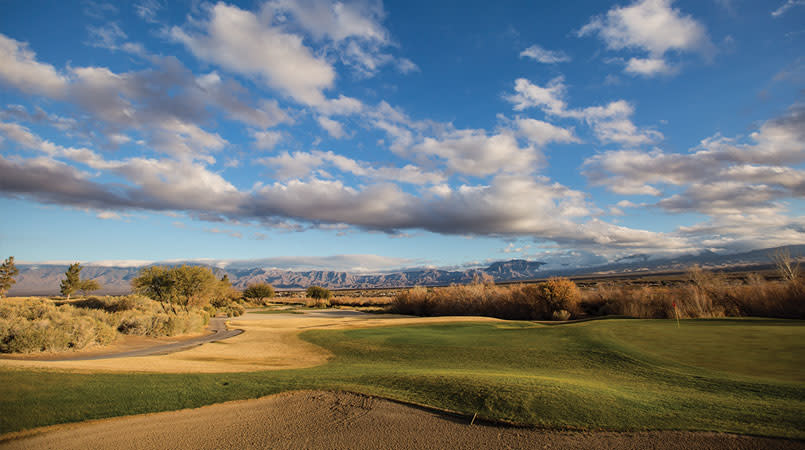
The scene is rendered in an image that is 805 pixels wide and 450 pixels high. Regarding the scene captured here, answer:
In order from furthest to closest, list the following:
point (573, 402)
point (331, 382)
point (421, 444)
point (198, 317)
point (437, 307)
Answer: point (437, 307), point (198, 317), point (331, 382), point (573, 402), point (421, 444)

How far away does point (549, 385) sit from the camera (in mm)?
7137

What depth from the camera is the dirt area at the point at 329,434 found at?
4.80 metres

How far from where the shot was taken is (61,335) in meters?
15.6

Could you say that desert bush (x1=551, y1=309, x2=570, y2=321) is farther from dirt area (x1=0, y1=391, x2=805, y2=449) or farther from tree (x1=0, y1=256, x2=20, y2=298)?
tree (x1=0, y1=256, x2=20, y2=298)

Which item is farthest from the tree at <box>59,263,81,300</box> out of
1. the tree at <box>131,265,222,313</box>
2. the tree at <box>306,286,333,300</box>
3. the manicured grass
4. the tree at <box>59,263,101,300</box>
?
the manicured grass

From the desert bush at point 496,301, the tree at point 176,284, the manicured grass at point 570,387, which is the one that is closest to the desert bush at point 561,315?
the desert bush at point 496,301

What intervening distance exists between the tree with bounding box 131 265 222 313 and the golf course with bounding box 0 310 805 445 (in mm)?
24171

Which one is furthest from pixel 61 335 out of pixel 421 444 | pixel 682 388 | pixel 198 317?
pixel 682 388

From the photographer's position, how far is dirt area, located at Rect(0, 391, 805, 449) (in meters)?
4.80

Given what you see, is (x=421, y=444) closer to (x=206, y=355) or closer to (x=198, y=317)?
(x=206, y=355)

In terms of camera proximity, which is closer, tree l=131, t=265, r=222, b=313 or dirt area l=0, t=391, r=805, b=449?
dirt area l=0, t=391, r=805, b=449

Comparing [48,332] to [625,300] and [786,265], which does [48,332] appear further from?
[786,265]

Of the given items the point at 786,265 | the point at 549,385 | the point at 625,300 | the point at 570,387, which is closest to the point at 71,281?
the point at 625,300

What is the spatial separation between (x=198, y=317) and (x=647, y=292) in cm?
3293
